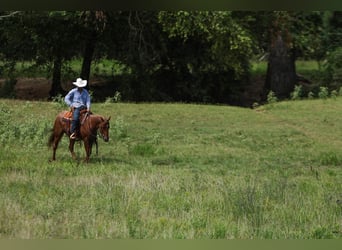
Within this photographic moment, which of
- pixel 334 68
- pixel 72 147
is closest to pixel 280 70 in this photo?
pixel 334 68

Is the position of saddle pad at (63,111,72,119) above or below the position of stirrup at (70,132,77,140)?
above

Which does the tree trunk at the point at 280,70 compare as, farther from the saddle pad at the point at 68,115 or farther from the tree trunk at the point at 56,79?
the saddle pad at the point at 68,115

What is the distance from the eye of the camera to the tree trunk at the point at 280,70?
28328mm

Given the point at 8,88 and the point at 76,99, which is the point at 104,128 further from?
the point at 8,88

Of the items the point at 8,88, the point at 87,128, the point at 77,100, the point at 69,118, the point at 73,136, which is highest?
the point at 77,100

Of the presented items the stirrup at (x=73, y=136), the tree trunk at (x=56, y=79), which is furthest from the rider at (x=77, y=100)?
the tree trunk at (x=56, y=79)

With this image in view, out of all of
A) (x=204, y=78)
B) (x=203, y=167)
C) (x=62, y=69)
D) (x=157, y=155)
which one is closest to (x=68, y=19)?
(x=62, y=69)

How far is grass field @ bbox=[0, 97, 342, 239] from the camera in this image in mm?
7815

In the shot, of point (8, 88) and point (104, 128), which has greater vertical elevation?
point (104, 128)

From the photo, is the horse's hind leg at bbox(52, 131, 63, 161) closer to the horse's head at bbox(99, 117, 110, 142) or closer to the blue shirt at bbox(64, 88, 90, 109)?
the blue shirt at bbox(64, 88, 90, 109)

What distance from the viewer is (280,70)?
28.9 meters

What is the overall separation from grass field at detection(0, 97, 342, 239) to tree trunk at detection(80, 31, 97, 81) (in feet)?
13.4

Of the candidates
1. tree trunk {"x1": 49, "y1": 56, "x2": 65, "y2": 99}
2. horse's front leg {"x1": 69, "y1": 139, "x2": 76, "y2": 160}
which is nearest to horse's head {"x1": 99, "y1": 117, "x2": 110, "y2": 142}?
horse's front leg {"x1": 69, "y1": 139, "x2": 76, "y2": 160}

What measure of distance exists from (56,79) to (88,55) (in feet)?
5.04
